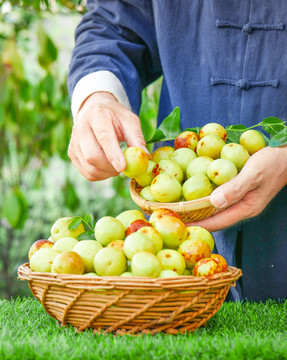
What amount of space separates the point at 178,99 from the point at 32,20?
1.47 metres

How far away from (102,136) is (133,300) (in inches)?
18.4

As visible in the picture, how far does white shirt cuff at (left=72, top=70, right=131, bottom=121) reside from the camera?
55.3 inches

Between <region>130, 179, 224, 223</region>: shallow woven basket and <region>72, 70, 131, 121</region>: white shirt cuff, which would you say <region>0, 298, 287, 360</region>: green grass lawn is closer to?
<region>130, 179, 224, 223</region>: shallow woven basket

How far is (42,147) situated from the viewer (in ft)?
9.88

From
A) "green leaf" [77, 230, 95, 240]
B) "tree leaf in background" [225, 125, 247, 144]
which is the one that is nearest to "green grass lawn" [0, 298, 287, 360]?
"green leaf" [77, 230, 95, 240]

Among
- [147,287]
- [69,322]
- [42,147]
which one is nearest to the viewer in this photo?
[147,287]

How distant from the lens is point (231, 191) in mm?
1183

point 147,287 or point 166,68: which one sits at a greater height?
point 166,68

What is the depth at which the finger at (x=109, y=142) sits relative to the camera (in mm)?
Answer: 1209

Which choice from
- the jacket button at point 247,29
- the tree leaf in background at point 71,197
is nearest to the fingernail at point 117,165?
the jacket button at point 247,29

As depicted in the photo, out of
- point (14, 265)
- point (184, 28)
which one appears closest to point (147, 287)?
point (184, 28)

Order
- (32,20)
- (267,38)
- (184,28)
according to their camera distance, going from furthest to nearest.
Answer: (32,20) → (184,28) → (267,38)

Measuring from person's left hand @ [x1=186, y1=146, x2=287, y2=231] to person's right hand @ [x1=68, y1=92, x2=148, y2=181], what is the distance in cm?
26

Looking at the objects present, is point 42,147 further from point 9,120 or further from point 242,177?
point 242,177
